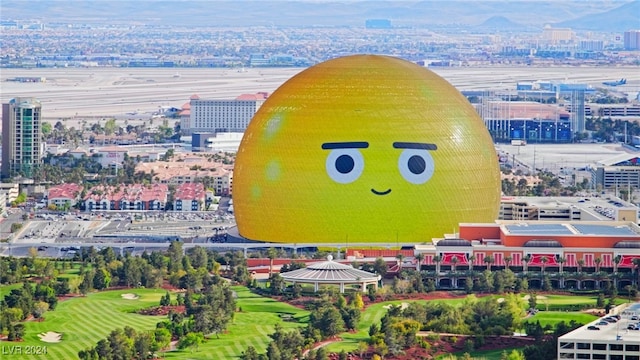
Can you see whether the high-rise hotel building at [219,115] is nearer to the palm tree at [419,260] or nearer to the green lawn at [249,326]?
the palm tree at [419,260]

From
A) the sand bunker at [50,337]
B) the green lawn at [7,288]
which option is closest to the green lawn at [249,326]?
the sand bunker at [50,337]

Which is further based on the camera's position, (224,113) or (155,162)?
(224,113)

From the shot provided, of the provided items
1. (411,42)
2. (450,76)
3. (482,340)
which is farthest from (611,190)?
(411,42)

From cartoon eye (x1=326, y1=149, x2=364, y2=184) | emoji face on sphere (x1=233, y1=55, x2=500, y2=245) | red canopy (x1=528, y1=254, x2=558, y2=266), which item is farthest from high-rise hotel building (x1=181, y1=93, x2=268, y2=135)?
red canopy (x1=528, y1=254, x2=558, y2=266)

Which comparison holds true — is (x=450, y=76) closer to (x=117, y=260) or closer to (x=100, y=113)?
(x=100, y=113)

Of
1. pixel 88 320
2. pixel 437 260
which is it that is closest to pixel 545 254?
pixel 437 260

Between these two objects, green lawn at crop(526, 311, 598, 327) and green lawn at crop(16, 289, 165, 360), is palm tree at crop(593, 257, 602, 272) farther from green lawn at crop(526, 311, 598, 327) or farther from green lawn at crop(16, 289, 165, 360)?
green lawn at crop(16, 289, 165, 360)
